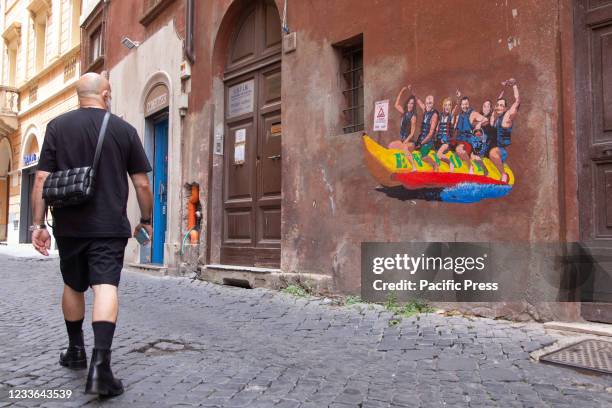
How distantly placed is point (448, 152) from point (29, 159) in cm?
1888

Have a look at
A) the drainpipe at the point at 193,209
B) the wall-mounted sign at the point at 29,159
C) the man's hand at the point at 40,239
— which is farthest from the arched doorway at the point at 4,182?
the man's hand at the point at 40,239

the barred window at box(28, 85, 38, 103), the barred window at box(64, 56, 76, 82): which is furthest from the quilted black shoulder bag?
the barred window at box(28, 85, 38, 103)

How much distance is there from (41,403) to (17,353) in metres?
1.26

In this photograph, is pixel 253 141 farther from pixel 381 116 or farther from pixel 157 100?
pixel 157 100

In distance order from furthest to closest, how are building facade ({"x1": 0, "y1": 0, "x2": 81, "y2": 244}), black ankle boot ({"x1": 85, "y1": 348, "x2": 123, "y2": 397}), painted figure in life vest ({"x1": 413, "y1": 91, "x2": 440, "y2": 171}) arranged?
building facade ({"x1": 0, "y1": 0, "x2": 81, "y2": 244}), painted figure in life vest ({"x1": 413, "y1": 91, "x2": 440, "y2": 171}), black ankle boot ({"x1": 85, "y1": 348, "x2": 123, "y2": 397})

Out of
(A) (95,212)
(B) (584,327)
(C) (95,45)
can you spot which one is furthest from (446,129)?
(C) (95,45)

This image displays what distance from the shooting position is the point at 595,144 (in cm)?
448

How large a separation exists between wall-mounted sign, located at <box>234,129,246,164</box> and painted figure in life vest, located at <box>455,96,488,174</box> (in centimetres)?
378

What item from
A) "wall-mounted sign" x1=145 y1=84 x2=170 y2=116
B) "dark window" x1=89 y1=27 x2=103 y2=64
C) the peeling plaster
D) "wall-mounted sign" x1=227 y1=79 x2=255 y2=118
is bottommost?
the peeling plaster

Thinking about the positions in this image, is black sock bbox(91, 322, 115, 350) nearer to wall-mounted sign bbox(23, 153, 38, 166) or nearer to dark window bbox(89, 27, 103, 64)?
dark window bbox(89, 27, 103, 64)

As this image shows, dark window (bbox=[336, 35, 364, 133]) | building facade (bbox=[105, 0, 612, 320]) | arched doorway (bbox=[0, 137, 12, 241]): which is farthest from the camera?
arched doorway (bbox=[0, 137, 12, 241])

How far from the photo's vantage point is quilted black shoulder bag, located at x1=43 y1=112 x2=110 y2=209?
297 cm

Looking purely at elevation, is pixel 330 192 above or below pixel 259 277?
above

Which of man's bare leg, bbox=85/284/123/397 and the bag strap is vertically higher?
the bag strap
